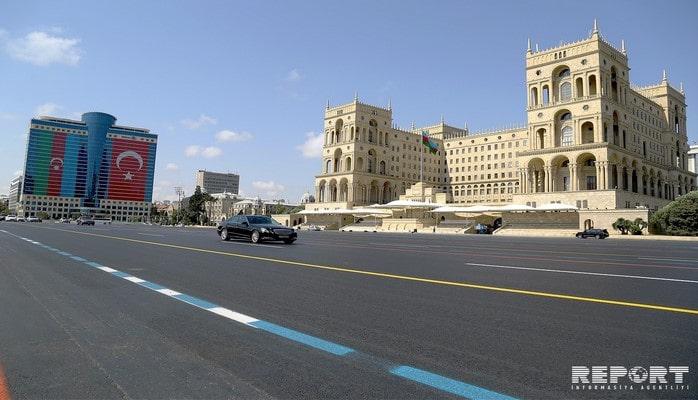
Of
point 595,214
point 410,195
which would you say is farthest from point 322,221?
point 595,214

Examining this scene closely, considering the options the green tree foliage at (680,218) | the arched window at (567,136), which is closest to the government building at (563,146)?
the arched window at (567,136)

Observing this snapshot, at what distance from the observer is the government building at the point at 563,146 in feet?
207

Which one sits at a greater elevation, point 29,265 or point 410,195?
point 410,195

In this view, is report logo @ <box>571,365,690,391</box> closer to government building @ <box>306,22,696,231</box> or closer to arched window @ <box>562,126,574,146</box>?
government building @ <box>306,22,696,231</box>

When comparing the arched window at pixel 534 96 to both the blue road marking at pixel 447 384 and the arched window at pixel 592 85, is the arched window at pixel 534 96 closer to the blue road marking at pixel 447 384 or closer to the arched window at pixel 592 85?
the arched window at pixel 592 85

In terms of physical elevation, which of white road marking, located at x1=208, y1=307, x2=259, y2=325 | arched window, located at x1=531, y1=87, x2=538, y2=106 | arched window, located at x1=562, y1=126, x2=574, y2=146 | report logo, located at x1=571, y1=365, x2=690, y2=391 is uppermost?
arched window, located at x1=531, y1=87, x2=538, y2=106

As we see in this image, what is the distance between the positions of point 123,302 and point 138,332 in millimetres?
1817

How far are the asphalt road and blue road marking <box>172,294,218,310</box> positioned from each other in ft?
0.27

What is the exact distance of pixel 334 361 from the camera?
11.7 ft

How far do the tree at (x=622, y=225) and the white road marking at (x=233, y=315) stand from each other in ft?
170

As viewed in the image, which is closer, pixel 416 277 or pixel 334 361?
pixel 334 361

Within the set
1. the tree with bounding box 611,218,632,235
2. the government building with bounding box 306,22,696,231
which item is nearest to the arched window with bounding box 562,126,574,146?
the government building with bounding box 306,22,696,231

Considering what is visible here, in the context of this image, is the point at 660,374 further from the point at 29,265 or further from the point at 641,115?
the point at 641,115

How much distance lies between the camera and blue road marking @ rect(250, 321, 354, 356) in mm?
3844
